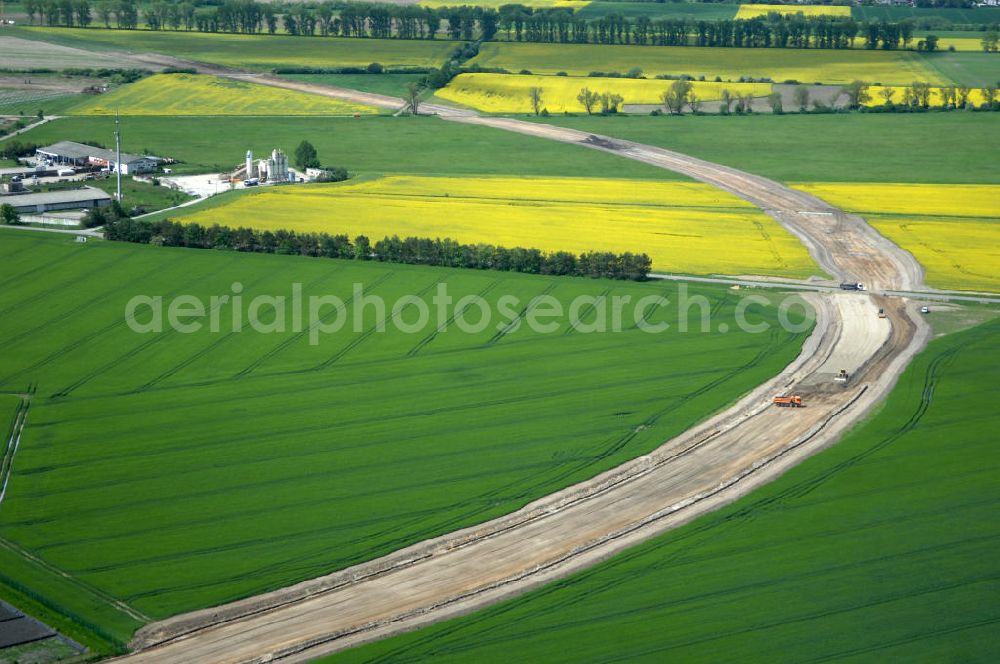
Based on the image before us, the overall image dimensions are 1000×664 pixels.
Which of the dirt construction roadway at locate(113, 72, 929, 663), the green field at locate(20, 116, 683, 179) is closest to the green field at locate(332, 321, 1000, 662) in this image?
the dirt construction roadway at locate(113, 72, 929, 663)

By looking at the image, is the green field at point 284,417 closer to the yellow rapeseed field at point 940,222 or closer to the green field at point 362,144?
the yellow rapeseed field at point 940,222

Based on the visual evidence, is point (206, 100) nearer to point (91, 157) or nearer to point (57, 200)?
point (91, 157)

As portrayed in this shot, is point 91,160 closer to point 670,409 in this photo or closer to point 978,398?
point 670,409

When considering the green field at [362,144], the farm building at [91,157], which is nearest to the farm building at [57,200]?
the farm building at [91,157]

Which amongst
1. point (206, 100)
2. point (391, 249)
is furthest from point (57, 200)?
point (206, 100)

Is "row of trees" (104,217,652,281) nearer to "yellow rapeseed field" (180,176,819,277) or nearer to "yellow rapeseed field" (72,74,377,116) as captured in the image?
"yellow rapeseed field" (180,176,819,277)

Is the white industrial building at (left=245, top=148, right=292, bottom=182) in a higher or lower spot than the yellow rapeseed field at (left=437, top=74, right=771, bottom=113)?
lower
